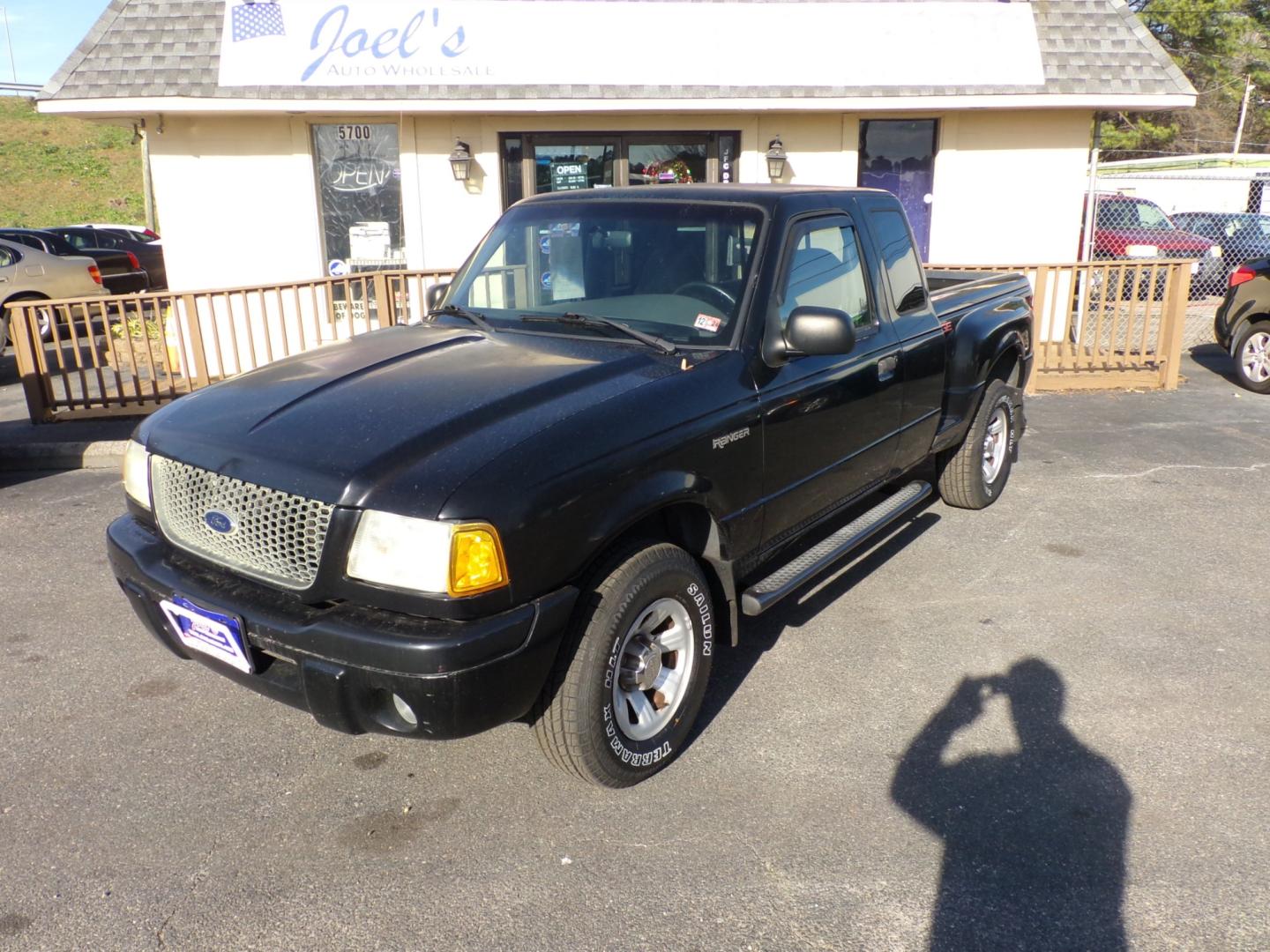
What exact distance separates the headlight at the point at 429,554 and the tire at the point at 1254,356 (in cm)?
977

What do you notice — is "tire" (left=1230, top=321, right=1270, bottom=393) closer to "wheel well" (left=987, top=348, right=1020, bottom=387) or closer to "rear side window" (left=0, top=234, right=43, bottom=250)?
"wheel well" (left=987, top=348, right=1020, bottom=387)

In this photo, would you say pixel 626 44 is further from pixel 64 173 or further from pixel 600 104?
pixel 64 173

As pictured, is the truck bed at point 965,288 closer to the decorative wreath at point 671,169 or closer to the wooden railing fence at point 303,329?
the wooden railing fence at point 303,329

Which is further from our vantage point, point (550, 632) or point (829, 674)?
point (829, 674)

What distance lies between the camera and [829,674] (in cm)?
429

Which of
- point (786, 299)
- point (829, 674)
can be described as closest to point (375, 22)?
point (786, 299)

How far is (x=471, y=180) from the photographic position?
1116 cm

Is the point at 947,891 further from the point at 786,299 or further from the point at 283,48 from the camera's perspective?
the point at 283,48

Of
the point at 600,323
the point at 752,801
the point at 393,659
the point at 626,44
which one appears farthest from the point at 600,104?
the point at 393,659

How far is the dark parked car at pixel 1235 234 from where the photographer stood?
19.3 m

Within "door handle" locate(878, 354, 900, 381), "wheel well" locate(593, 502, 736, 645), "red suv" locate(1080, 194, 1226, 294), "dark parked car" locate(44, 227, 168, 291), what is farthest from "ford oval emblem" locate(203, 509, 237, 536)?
"dark parked car" locate(44, 227, 168, 291)

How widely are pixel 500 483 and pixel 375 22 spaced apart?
30.3ft

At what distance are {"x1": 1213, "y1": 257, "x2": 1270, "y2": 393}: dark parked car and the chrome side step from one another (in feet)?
21.4

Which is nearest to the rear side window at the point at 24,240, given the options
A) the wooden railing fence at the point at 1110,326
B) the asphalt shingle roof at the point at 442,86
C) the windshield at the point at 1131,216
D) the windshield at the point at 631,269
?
the asphalt shingle roof at the point at 442,86
